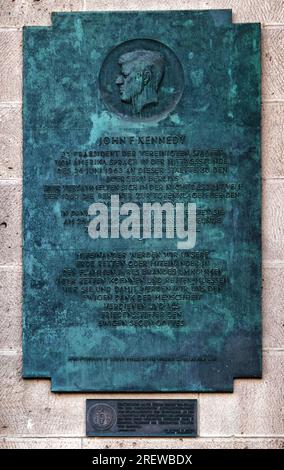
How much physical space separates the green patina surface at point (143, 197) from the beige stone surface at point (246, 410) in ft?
0.38

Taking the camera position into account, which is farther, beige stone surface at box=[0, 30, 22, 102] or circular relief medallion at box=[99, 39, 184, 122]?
beige stone surface at box=[0, 30, 22, 102]

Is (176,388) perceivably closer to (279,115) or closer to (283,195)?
(283,195)

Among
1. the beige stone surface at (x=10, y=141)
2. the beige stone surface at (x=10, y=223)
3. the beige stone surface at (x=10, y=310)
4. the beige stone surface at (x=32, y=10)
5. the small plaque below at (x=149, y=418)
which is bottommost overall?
the small plaque below at (x=149, y=418)

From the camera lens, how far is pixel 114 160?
6.61 metres

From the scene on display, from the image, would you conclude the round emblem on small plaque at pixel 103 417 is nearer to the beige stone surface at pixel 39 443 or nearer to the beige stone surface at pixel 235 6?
the beige stone surface at pixel 39 443

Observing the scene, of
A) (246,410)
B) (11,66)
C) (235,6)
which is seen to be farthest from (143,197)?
(246,410)

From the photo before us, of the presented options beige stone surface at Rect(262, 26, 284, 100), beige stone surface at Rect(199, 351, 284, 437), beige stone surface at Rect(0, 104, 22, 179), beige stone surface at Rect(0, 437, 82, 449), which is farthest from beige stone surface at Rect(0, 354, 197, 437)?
beige stone surface at Rect(262, 26, 284, 100)

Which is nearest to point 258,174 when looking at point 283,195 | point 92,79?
point 283,195

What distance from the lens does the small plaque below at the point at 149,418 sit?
652cm

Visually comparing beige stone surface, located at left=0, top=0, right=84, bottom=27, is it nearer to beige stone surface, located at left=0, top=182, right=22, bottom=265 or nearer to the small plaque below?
beige stone surface, located at left=0, top=182, right=22, bottom=265

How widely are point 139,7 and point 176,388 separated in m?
2.86

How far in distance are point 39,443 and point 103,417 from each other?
0.52 meters

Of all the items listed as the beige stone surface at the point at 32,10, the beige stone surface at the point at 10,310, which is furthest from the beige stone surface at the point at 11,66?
the beige stone surface at the point at 10,310

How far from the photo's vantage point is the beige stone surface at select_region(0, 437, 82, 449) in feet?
21.6
